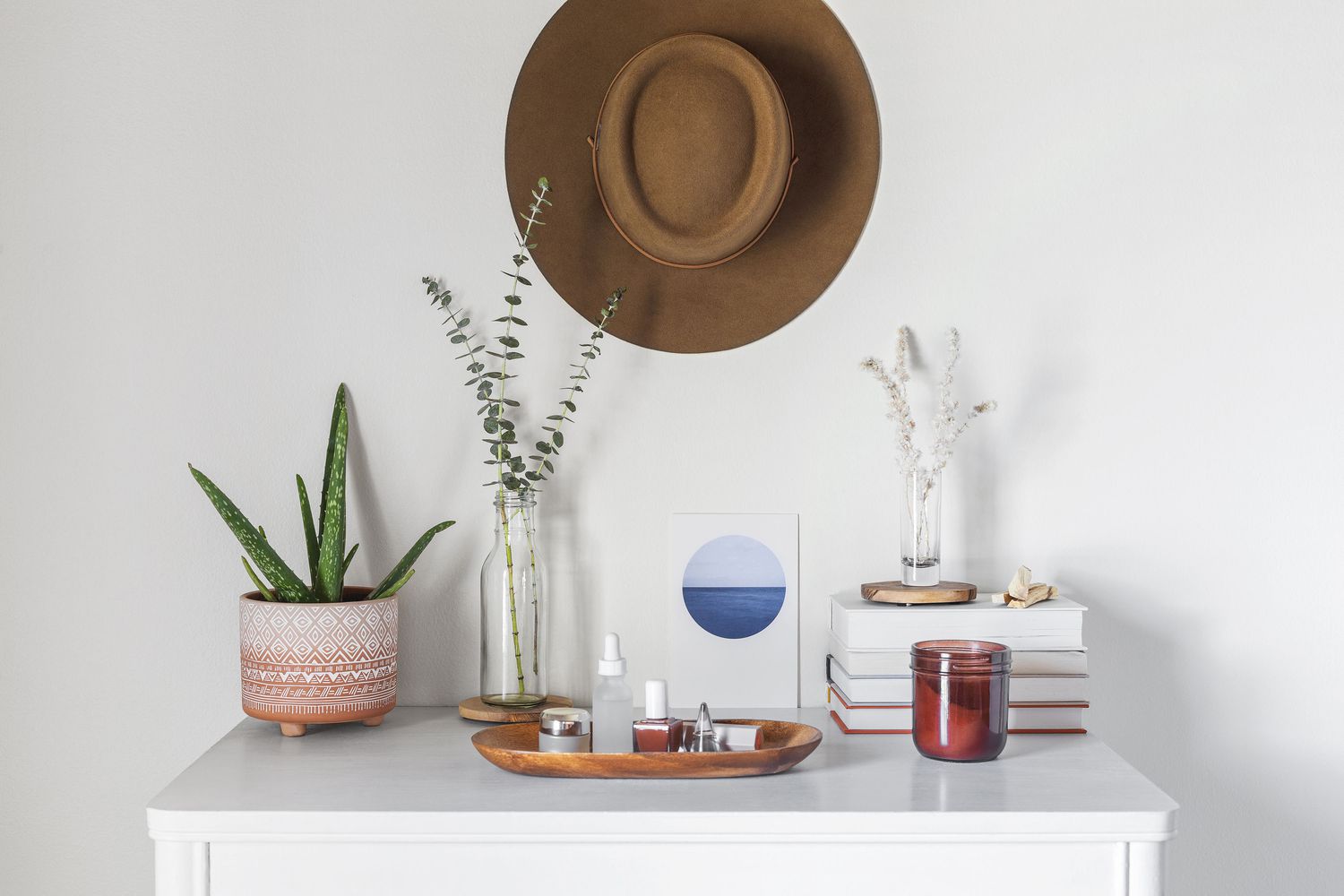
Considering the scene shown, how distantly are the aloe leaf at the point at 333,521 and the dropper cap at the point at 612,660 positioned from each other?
34cm

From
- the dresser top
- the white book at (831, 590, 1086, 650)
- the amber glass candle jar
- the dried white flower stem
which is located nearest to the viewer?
the dresser top

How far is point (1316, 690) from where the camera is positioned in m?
1.35

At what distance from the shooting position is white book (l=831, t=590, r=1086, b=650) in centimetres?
119

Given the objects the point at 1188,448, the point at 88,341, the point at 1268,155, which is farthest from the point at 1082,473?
the point at 88,341

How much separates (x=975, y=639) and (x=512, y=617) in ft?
1.72

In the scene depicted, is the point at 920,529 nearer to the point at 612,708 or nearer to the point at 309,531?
the point at 612,708

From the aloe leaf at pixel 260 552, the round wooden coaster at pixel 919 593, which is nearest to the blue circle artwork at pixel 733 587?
the round wooden coaster at pixel 919 593

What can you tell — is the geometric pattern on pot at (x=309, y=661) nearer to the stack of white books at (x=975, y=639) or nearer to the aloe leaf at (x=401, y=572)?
the aloe leaf at (x=401, y=572)

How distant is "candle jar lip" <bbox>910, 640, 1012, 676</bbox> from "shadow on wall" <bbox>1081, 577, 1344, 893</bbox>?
0.30m

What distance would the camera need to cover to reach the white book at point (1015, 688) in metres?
1.20

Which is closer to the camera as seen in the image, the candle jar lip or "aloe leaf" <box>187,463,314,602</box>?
the candle jar lip

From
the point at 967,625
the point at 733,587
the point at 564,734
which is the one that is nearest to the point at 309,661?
the point at 564,734

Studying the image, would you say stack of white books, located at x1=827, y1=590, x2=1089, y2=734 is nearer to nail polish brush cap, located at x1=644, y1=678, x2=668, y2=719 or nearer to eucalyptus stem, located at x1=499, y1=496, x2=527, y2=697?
nail polish brush cap, located at x1=644, y1=678, x2=668, y2=719

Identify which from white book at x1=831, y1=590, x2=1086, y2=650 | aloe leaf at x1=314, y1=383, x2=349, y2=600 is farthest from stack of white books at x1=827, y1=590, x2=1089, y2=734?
aloe leaf at x1=314, y1=383, x2=349, y2=600
